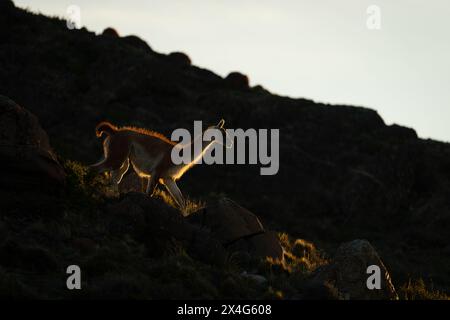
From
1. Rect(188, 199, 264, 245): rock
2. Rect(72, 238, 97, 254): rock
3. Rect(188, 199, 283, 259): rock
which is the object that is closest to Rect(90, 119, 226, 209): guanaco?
Rect(188, 199, 264, 245): rock

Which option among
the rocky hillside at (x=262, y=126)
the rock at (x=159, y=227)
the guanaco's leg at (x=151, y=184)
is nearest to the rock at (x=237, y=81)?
the rocky hillside at (x=262, y=126)

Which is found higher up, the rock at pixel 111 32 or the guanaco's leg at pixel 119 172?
the rock at pixel 111 32

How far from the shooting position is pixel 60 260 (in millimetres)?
14602

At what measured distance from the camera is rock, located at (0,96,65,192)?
1725cm

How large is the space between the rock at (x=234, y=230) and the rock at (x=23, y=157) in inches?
148

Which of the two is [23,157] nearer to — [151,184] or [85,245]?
[85,245]

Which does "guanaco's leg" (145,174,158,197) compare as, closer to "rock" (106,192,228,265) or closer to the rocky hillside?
"rock" (106,192,228,265)

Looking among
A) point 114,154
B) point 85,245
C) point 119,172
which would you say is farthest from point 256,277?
point 119,172

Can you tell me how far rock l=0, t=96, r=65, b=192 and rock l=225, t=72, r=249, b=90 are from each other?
3739 cm

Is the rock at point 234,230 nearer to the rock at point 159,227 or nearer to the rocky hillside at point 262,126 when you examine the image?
Result: the rock at point 159,227

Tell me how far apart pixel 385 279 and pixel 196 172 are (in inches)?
1121

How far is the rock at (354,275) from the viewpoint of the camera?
16.1m
